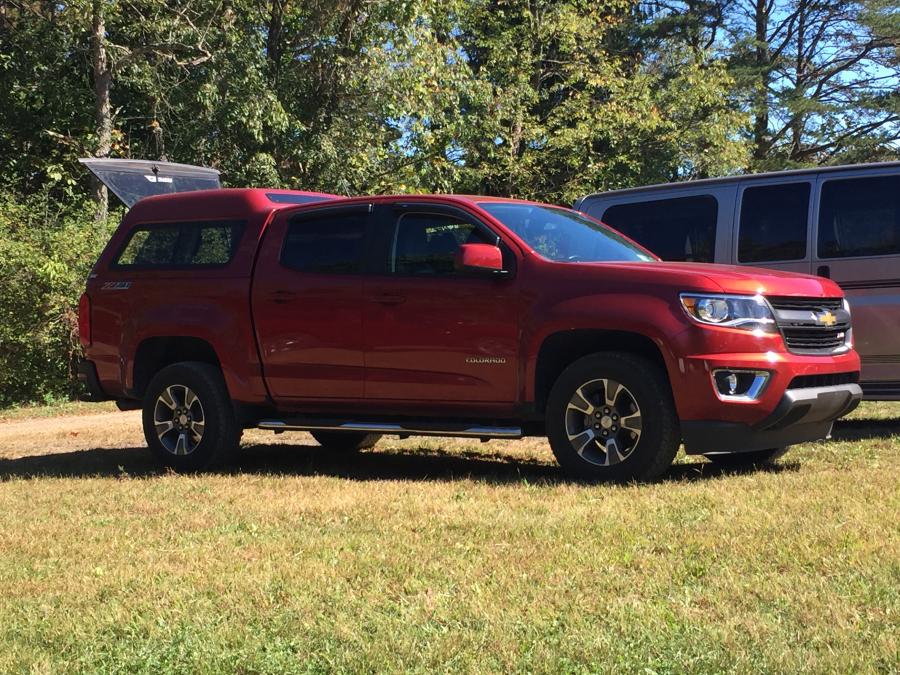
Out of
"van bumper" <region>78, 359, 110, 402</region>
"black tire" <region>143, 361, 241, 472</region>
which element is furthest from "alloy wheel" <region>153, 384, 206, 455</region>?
"van bumper" <region>78, 359, 110, 402</region>

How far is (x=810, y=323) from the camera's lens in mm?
7027

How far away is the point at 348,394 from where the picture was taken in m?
7.88

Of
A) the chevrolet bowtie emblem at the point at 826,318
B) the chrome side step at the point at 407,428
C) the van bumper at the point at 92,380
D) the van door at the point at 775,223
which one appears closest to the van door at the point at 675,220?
the van door at the point at 775,223

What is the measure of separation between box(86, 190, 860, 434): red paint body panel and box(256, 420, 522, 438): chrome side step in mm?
150

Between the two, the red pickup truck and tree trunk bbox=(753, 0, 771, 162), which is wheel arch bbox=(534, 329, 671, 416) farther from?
tree trunk bbox=(753, 0, 771, 162)

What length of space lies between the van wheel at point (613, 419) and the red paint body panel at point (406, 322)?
149mm

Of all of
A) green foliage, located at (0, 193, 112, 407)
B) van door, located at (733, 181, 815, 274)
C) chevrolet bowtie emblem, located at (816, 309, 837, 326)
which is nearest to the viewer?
chevrolet bowtie emblem, located at (816, 309, 837, 326)

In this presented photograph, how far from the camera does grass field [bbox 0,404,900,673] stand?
365 cm

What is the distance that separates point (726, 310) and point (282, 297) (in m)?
3.12

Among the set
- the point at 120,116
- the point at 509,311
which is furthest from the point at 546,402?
the point at 120,116

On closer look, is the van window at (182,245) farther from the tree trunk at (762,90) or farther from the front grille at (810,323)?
the tree trunk at (762,90)

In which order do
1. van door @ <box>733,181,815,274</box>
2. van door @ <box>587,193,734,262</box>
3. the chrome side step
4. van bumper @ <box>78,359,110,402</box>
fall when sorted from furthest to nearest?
van door @ <box>587,193,734,262</box>, van door @ <box>733,181,815,274</box>, van bumper @ <box>78,359,110,402</box>, the chrome side step

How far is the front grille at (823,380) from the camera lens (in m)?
6.84

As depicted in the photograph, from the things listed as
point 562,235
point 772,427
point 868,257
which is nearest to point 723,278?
point 772,427
